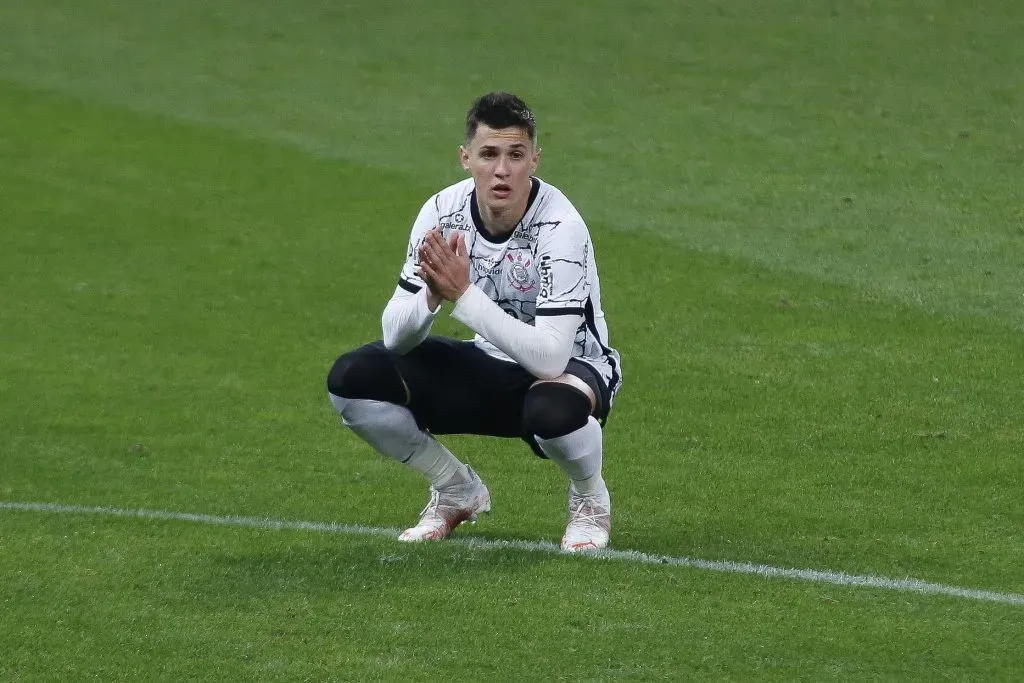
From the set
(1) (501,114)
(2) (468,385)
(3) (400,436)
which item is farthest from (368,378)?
(1) (501,114)

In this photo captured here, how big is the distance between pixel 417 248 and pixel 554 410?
2.37ft

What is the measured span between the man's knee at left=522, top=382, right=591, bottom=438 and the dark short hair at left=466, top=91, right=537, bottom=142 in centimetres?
88

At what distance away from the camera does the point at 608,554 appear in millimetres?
5961

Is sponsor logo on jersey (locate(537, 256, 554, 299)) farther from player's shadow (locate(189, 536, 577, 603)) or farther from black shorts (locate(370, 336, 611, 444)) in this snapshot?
player's shadow (locate(189, 536, 577, 603))

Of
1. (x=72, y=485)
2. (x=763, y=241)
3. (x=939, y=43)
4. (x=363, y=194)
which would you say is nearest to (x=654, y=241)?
(x=763, y=241)

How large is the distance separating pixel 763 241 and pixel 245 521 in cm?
639

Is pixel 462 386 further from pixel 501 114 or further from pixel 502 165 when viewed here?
pixel 501 114

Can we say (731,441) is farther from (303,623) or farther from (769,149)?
(769,149)

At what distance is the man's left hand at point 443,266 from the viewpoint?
5.61 metres

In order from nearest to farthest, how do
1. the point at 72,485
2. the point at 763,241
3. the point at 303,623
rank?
the point at 303,623, the point at 72,485, the point at 763,241

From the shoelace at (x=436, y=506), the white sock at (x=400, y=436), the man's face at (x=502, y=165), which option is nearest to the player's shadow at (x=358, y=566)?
the shoelace at (x=436, y=506)

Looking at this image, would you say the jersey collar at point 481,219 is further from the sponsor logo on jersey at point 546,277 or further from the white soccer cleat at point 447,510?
the white soccer cleat at point 447,510

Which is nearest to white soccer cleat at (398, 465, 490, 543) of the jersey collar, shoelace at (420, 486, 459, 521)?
shoelace at (420, 486, 459, 521)

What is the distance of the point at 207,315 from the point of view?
1090 centimetres
